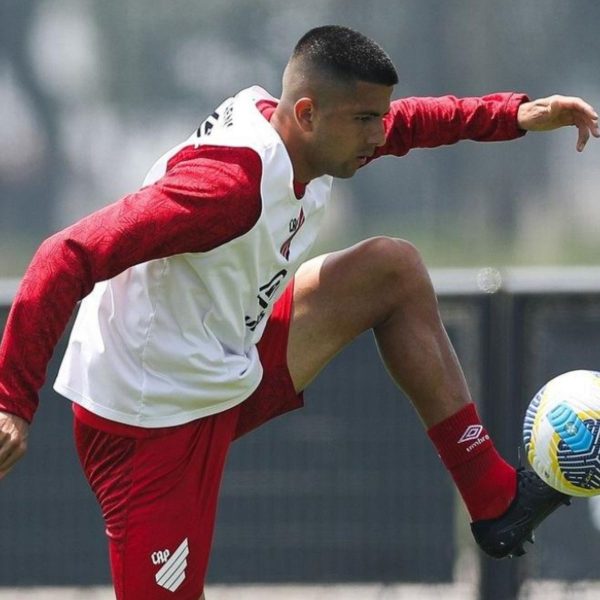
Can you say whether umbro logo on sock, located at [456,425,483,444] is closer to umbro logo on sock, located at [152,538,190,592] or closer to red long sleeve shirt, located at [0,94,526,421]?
umbro logo on sock, located at [152,538,190,592]

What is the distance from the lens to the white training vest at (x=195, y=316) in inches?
163

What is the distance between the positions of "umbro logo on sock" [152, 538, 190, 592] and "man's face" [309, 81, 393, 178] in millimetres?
1112

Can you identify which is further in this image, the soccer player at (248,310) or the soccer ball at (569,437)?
the soccer ball at (569,437)

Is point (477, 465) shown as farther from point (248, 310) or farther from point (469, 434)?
point (248, 310)

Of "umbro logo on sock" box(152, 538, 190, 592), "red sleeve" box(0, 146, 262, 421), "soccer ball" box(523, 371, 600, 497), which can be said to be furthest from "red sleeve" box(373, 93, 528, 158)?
"umbro logo on sock" box(152, 538, 190, 592)

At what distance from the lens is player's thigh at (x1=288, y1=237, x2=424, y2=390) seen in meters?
4.50

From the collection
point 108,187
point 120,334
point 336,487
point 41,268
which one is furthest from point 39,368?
point 108,187

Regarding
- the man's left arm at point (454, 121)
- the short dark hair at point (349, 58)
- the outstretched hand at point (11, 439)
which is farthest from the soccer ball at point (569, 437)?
the outstretched hand at point (11, 439)

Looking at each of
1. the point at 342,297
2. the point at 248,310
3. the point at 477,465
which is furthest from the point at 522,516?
the point at 248,310

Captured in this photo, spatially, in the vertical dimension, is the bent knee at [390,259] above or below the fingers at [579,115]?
below

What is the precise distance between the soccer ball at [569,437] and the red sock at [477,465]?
18 centimetres

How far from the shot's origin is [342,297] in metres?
4.53

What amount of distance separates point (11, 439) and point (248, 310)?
913mm

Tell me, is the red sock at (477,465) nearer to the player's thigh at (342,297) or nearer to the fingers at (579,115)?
the player's thigh at (342,297)
